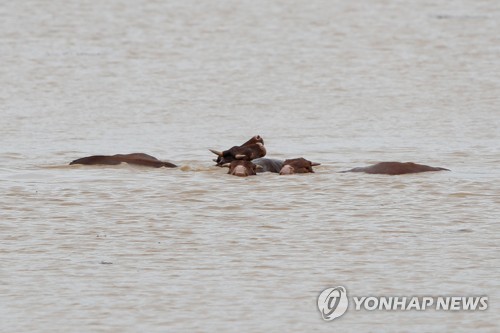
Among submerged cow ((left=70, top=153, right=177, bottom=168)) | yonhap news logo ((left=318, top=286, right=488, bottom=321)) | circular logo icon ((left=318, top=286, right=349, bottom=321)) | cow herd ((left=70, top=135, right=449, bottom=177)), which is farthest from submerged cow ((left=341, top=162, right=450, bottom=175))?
yonhap news logo ((left=318, top=286, right=488, bottom=321))

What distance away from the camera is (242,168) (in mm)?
13008

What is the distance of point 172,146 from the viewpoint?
15.6 m

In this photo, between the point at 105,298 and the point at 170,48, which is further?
the point at 170,48

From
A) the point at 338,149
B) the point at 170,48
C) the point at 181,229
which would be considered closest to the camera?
the point at 181,229

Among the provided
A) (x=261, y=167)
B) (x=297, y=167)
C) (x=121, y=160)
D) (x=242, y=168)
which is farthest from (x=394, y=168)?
(x=121, y=160)

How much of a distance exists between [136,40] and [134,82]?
12.9 ft

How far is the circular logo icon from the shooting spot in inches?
308

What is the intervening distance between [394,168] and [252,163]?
1339 millimetres

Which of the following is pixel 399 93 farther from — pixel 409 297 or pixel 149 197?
pixel 409 297

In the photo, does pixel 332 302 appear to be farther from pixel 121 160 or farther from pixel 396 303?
pixel 121 160

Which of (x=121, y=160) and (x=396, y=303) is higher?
(x=396, y=303)

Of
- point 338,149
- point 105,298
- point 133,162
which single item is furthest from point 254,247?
point 338,149

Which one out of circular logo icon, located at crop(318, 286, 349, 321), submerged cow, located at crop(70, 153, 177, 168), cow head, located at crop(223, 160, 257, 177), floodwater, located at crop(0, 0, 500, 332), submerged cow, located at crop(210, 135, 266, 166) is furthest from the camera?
submerged cow, located at crop(70, 153, 177, 168)

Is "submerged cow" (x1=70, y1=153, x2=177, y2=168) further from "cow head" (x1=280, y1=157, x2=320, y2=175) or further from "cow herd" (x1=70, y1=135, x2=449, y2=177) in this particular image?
"cow head" (x1=280, y1=157, x2=320, y2=175)
